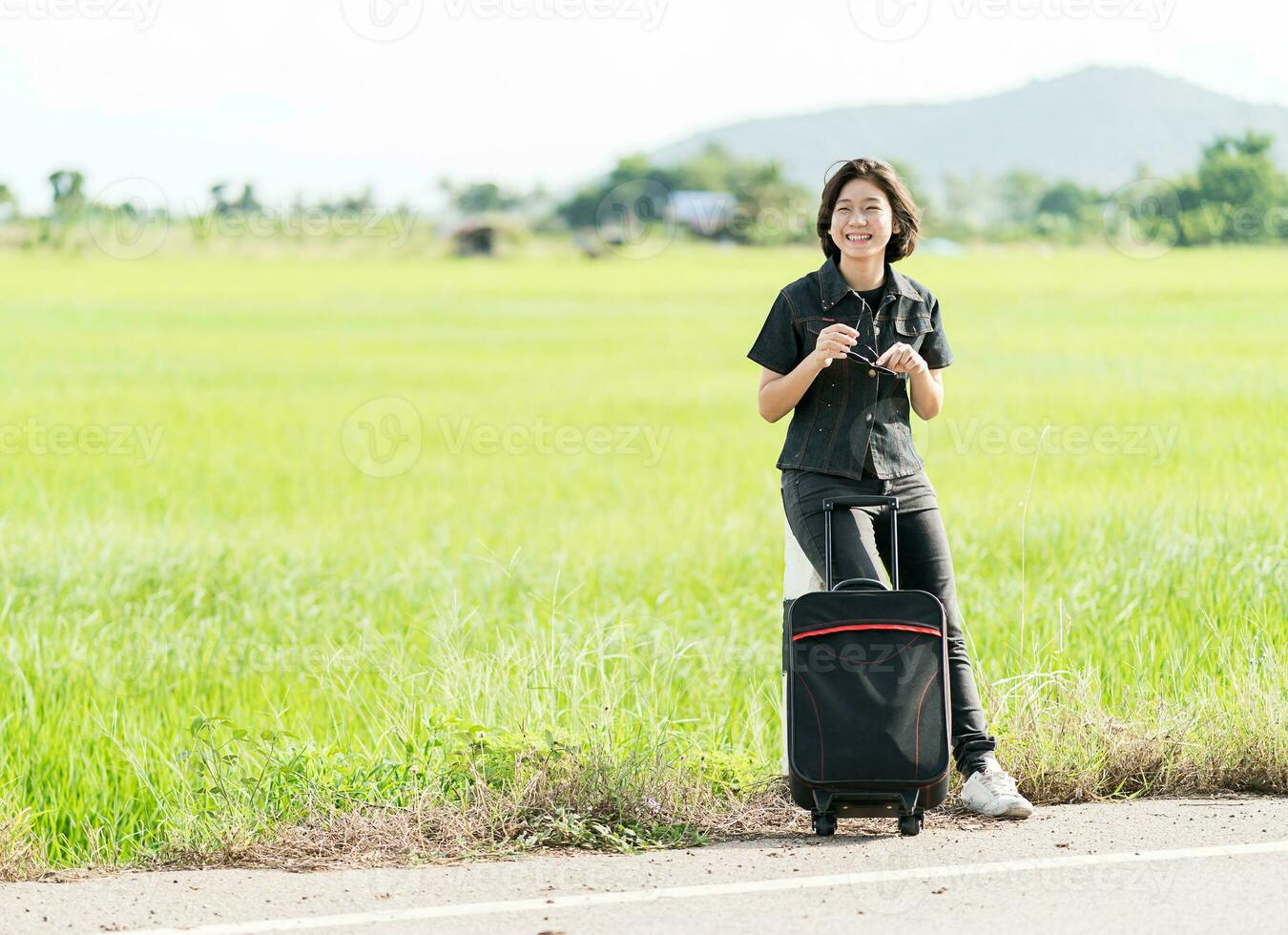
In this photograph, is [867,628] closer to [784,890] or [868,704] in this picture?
[868,704]

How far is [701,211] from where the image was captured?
88188 mm

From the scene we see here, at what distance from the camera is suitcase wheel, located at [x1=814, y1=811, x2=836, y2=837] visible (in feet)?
15.4

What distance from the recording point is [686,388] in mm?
22344

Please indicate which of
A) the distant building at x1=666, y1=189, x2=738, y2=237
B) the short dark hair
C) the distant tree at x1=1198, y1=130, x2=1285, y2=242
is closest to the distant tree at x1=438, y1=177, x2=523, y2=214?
the distant building at x1=666, y1=189, x2=738, y2=237

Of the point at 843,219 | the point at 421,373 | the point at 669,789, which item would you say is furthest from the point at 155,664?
the point at 421,373

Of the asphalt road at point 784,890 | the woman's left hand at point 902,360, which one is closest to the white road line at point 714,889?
the asphalt road at point 784,890

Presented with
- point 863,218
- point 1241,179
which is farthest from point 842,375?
point 1241,179

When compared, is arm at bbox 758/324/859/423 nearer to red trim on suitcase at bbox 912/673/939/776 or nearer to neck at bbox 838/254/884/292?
neck at bbox 838/254/884/292

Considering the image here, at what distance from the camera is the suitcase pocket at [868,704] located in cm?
461

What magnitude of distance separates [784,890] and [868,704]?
663 mm

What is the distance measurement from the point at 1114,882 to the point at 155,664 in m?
5.00

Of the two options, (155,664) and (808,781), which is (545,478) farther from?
(808,781)

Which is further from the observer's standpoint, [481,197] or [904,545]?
[481,197]

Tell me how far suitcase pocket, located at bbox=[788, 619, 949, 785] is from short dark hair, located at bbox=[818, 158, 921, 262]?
4.13 ft
